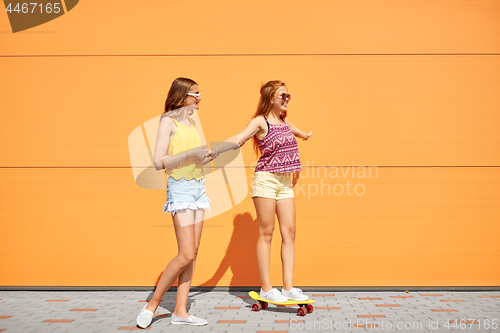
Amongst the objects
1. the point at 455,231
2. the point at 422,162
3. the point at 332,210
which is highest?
the point at 422,162

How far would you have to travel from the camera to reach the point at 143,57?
3.99m

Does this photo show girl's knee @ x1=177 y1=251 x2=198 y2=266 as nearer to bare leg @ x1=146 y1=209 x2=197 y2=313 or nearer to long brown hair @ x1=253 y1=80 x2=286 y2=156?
bare leg @ x1=146 y1=209 x2=197 y2=313

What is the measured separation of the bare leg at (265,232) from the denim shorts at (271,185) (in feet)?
0.16

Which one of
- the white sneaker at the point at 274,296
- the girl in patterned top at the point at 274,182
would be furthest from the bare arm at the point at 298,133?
the white sneaker at the point at 274,296

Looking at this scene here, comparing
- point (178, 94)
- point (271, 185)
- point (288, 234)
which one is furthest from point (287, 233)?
point (178, 94)

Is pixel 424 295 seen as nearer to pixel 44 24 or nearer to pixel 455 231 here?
pixel 455 231

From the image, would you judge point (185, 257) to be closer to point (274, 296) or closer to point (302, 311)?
point (274, 296)

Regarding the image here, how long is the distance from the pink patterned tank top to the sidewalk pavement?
1.14m

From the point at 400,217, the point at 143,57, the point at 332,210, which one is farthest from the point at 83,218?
the point at 400,217

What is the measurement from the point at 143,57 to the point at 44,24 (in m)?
1.06

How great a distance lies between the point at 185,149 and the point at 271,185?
2.52ft

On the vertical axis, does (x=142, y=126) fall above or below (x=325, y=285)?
above

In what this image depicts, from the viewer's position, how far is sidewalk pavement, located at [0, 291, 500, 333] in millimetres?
2754

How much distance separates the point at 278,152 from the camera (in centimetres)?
323
